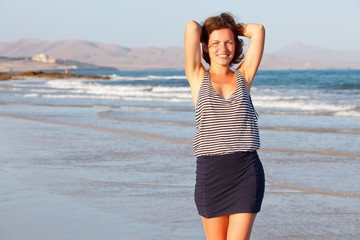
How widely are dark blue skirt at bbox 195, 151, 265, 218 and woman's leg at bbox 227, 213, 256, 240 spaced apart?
0.04 metres

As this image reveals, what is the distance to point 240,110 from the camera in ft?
10.5

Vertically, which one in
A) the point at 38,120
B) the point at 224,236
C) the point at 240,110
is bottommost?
the point at 38,120

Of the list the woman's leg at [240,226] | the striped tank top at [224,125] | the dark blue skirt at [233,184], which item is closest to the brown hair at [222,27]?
the striped tank top at [224,125]

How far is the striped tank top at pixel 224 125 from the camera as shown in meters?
3.18

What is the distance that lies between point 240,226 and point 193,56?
110 centimetres

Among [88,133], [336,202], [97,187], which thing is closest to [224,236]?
[336,202]

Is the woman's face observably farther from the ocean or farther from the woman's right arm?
the ocean

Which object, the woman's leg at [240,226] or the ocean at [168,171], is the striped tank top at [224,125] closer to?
the woman's leg at [240,226]

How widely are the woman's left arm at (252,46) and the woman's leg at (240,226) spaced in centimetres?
89

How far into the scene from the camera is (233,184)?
3.19 m

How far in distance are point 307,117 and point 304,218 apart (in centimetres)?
1225

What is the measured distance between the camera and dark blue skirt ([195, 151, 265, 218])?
10.4 feet

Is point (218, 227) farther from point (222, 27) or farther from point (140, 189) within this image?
point (140, 189)

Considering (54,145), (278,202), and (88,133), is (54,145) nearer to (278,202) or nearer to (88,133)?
(88,133)
